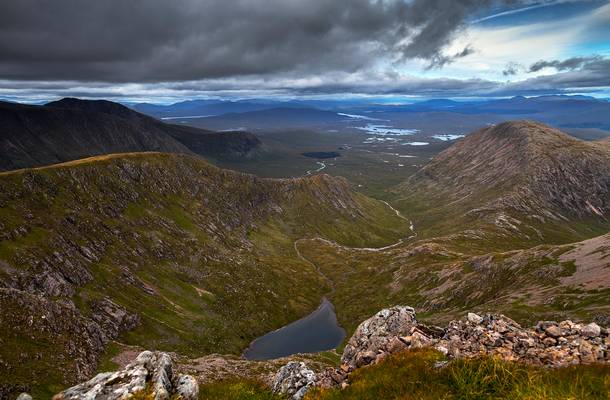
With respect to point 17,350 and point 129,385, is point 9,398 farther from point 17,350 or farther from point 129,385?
point 129,385

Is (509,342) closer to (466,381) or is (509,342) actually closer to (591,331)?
(591,331)

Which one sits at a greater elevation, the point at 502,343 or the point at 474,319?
the point at 502,343

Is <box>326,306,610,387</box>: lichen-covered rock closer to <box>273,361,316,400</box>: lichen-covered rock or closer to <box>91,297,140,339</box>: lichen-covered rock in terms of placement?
<box>273,361,316,400</box>: lichen-covered rock

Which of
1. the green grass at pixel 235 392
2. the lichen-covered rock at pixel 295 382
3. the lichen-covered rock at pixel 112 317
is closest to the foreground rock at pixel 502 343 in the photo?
the lichen-covered rock at pixel 295 382

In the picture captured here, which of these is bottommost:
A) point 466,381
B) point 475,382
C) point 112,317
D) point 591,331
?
point 112,317

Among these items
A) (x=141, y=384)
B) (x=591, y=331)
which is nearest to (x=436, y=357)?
(x=591, y=331)

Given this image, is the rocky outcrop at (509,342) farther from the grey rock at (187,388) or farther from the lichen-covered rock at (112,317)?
the lichen-covered rock at (112,317)

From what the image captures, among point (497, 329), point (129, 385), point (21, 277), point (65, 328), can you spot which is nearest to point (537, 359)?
point (497, 329)
